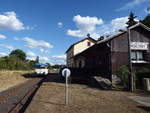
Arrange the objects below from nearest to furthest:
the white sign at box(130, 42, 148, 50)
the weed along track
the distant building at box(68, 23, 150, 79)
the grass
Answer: the weed along track
the distant building at box(68, 23, 150, 79)
the white sign at box(130, 42, 148, 50)
the grass

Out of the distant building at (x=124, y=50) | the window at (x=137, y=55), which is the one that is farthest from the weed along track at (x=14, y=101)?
the window at (x=137, y=55)

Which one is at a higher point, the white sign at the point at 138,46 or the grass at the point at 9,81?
the white sign at the point at 138,46

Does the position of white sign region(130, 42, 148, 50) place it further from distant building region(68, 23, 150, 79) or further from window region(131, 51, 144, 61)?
window region(131, 51, 144, 61)

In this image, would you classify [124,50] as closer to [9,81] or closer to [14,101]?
[14,101]

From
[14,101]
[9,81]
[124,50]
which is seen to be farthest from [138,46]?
[9,81]

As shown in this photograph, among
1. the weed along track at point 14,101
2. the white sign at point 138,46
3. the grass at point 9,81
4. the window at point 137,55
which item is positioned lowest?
the weed along track at point 14,101

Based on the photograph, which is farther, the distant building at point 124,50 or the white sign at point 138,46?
the white sign at point 138,46

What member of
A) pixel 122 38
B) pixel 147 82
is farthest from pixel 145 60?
pixel 147 82

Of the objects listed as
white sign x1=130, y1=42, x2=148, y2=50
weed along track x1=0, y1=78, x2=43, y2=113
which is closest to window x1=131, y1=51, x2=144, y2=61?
white sign x1=130, y1=42, x2=148, y2=50

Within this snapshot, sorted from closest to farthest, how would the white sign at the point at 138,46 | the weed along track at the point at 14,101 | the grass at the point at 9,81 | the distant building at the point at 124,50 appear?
the weed along track at the point at 14,101, the distant building at the point at 124,50, the white sign at the point at 138,46, the grass at the point at 9,81

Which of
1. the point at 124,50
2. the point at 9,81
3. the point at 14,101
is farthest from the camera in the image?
the point at 9,81

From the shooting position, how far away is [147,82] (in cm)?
1347

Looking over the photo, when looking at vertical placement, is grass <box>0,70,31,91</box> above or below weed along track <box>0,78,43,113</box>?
above

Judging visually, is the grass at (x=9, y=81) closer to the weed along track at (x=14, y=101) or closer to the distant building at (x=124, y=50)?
the weed along track at (x=14, y=101)
